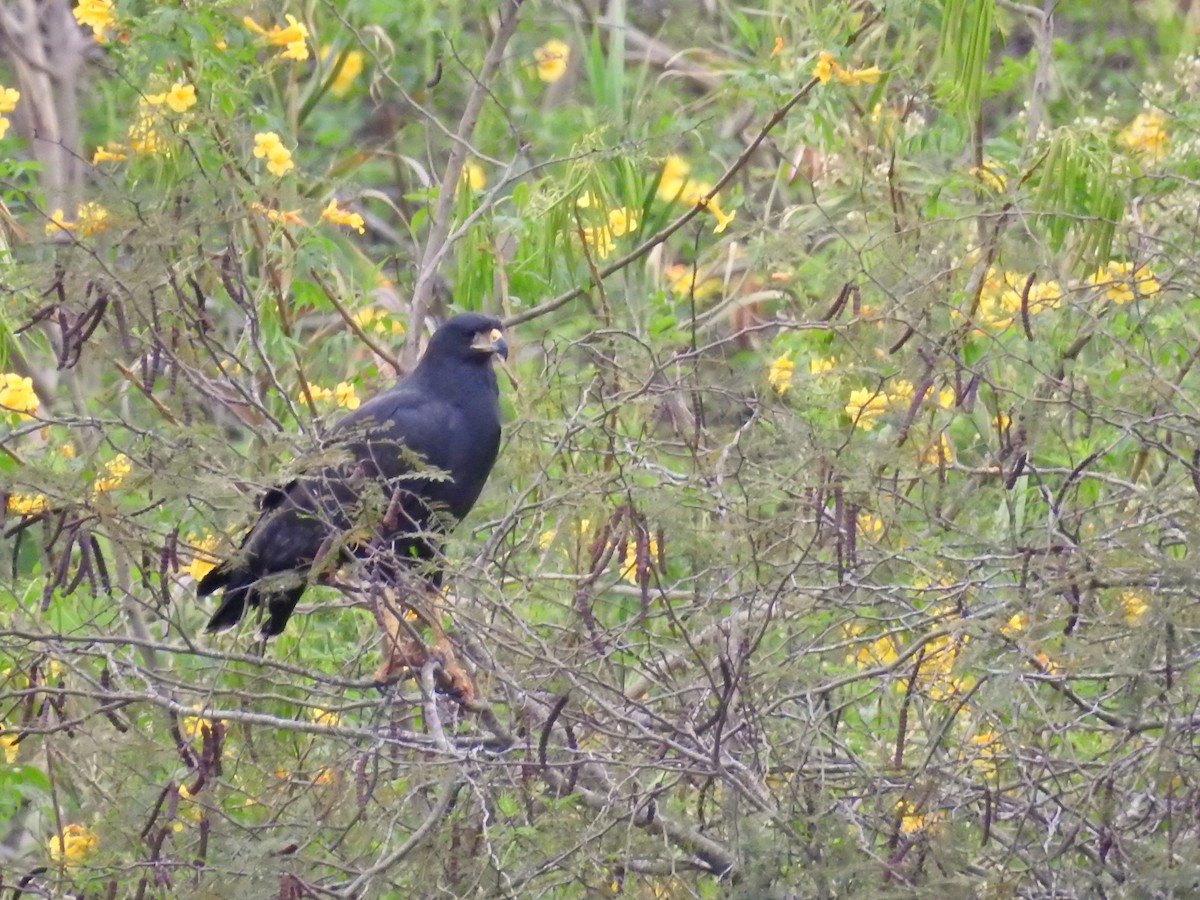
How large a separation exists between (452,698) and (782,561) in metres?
0.73

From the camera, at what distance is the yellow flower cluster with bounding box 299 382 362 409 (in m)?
4.94

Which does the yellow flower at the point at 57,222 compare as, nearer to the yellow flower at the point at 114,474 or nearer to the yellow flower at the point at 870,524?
the yellow flower at the point at 114,474

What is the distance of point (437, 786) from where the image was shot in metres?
3.88

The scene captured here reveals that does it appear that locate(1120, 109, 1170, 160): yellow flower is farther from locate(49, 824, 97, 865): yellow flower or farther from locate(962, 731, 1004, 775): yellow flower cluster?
locate(49, 824, 97, 865): yellow flower

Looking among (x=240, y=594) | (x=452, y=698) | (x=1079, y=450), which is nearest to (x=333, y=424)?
(x=240, y=594)

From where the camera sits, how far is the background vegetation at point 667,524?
3551mm

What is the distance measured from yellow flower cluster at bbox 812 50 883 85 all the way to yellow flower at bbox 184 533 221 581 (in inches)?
71.8

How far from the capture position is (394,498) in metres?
3.40

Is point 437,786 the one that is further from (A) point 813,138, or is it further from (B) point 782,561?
(A) point 813,138

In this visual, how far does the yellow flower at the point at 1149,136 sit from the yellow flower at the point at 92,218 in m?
2.65

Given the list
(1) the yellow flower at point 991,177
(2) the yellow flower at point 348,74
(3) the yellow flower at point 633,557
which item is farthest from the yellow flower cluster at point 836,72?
(2) the yellow flower at point 348,74

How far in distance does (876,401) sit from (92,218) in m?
1.72

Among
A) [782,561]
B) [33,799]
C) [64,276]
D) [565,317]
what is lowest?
[33,799]

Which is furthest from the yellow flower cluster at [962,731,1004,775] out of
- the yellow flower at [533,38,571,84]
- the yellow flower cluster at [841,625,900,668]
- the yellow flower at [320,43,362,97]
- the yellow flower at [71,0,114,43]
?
the yellow flower at [320,43,362,97]
